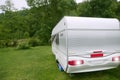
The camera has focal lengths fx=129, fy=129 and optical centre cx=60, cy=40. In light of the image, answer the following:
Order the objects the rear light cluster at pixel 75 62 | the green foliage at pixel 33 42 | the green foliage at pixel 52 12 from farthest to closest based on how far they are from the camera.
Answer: the green foliage at pixel 52 12 → the green foliage at pixel 33 42 → the rear light cluster at pixel 75 62

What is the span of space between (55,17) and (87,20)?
19.0m

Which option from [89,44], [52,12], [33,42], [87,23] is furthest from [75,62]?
[52,12]

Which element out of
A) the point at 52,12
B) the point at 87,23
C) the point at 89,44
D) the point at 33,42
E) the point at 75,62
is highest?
the point at 52,12

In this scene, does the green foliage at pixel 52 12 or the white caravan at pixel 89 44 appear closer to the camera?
the white caravan at pixel 89 44

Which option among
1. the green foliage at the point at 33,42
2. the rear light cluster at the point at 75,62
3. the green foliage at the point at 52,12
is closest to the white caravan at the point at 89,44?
the rear light cluster at the point at 75,62

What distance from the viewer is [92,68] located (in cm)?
412

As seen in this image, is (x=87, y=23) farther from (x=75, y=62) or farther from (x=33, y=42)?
(x=33, y=42)

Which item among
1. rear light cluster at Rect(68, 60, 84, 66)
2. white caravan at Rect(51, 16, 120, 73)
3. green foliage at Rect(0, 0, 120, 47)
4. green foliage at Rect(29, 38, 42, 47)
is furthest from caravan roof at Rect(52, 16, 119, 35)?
green foliage at Rect(0, 0, 120, 47)

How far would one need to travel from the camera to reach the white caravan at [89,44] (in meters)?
3.84

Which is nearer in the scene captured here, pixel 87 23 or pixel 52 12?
pixel 87 23

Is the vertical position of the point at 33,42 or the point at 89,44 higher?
the point at 89,44

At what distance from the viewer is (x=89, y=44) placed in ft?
13.2

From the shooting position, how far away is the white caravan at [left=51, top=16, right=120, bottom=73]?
12.6 ft

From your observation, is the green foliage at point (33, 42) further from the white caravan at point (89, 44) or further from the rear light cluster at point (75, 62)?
the rear light cluster at point (75, 62)
